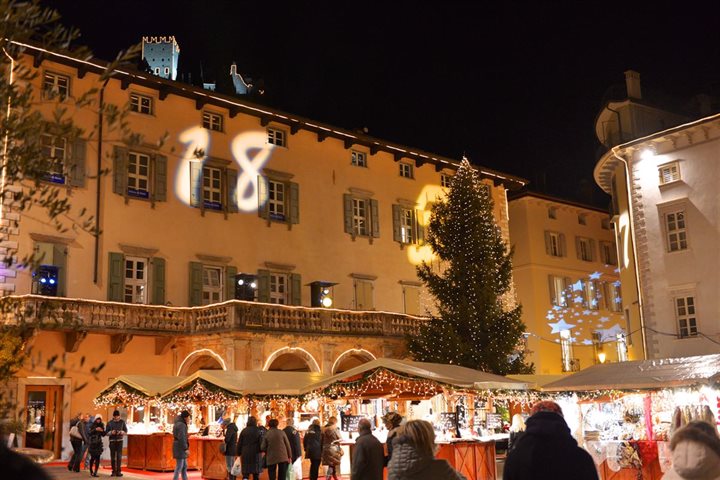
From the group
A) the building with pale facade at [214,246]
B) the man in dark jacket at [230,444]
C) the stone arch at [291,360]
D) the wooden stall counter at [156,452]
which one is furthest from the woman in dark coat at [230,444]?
the stone arch at [291,360]

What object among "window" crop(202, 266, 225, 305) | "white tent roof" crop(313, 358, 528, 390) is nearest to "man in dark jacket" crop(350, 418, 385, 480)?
"white tent roof" crop(313, 358, 528, 390)

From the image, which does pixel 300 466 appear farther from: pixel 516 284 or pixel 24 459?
pixel 516 284

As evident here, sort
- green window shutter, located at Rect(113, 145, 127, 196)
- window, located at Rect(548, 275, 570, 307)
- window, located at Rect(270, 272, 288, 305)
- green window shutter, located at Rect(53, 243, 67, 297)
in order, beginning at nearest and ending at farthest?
green window shutter, located at Rect(53, 243, 67, 297), green window shutter, located at Rect(113, 145, 127, 196), window, located at Rect(270, 272, 288, 305), window, located at Rect(548, 275, 570, 307)

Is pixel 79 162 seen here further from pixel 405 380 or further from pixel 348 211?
pixel 405 380

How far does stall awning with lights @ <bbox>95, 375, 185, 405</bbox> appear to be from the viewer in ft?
70.9

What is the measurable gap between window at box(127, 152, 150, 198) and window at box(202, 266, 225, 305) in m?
3.42

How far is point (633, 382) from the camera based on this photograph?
50.0ft

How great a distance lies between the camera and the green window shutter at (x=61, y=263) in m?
25.2

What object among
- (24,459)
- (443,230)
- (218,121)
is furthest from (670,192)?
(24,459)

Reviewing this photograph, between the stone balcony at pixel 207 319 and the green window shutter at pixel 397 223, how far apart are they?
516 centimetres

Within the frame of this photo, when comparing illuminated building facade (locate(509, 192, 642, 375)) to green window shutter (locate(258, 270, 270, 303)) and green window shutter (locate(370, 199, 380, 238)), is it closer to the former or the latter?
green window shutter (locate(370, 199, 380, 238))

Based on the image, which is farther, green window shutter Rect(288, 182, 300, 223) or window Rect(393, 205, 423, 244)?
window Rect(393, 205, 423, 244)

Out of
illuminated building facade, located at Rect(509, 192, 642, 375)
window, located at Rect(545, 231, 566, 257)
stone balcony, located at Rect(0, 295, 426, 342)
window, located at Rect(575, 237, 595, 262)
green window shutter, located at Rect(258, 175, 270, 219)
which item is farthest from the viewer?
window, located at Rect(575, 237, 595, 262)

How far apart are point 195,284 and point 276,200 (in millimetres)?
4981
